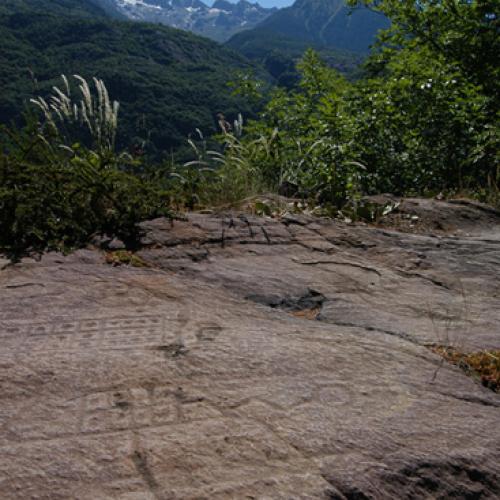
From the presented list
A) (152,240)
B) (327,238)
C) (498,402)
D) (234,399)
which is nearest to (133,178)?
(152,240)

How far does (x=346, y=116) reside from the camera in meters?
6.21

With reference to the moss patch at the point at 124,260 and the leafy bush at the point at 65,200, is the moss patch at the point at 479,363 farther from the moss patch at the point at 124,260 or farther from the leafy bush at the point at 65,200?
the leafy bush at the point at 65,200

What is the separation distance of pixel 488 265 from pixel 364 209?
1.18 meters

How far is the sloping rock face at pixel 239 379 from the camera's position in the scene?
1766 mm

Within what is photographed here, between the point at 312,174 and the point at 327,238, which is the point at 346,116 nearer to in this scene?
the point at 312,174

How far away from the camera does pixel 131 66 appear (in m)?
90.8

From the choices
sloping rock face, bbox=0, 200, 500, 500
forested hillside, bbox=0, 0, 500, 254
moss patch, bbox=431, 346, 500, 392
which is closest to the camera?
sloping rock face, bbox=0, 200, 500, 500

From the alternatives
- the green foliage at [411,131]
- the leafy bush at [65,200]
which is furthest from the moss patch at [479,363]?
the green foliage at [411,131]

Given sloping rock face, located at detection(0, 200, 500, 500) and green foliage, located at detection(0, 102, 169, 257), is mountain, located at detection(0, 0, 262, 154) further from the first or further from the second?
sloping rock face, located at detection(0, 200, 500, 500)

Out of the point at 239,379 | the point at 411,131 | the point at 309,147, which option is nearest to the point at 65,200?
the point at 239,379

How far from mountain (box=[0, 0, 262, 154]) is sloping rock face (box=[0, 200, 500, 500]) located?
41.1m

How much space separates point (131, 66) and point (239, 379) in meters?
94.2

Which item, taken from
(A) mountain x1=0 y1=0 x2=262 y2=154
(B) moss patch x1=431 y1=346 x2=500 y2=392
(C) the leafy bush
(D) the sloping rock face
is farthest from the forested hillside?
(A) mountain x1=0 y1=0 x2=262 y2=154

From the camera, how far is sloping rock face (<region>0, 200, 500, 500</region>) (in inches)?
69.5
